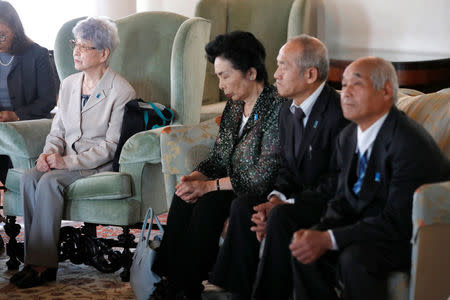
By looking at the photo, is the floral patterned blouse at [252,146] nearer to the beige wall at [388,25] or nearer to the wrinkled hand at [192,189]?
the wrinkled hand at [192,189]

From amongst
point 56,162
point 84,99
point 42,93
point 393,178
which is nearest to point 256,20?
point 42,93

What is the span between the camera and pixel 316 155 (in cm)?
254

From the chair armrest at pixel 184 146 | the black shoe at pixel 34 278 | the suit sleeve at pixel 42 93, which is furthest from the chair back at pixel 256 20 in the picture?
the black shoe at pixel 34 278

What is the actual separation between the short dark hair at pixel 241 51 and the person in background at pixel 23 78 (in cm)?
138

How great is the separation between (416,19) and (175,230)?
286 cm

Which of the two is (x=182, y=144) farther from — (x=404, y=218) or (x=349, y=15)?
(x=349, y=15)

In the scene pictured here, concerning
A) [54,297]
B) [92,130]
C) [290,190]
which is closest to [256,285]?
[290,190]

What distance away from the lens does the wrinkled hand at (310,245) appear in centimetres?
217

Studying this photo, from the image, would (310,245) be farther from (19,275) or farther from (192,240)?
(19,275)

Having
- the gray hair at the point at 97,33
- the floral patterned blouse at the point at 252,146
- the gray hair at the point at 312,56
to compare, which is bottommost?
the floral patterned blouse at the point at 252,146

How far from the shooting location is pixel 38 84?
12.9ft

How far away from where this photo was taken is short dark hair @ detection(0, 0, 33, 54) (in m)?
3.87

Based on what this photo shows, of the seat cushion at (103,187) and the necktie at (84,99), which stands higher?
the necktie at (84,99)

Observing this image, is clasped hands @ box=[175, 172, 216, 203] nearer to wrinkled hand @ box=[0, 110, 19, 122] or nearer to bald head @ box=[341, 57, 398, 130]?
bald head @ box=[341, 57, 398, 130]
